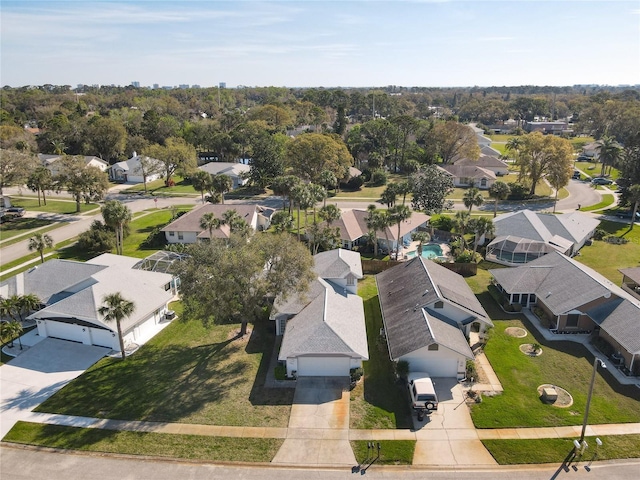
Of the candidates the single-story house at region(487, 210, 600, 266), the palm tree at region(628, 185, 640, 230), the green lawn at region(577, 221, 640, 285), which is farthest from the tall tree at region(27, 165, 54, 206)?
the palm tree at region(628, 185, 640, 230)

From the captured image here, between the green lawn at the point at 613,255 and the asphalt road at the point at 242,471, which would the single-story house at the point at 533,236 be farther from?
the asphalt road at the point at 242,471

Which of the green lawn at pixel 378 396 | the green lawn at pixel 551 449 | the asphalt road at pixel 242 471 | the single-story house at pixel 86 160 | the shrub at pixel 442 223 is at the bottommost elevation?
the asphalt road at pixel 242 471

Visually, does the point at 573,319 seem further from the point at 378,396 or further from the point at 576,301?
the point at 378,396

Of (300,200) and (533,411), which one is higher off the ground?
(300,200)

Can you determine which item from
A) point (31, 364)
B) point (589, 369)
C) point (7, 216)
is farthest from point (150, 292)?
point (7, 216)

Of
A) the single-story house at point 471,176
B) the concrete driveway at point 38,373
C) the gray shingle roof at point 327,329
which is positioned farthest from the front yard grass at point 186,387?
the single-story house at point 471,176

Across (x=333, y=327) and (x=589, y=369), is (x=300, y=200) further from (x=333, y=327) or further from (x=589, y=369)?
(x=589, y=369)
